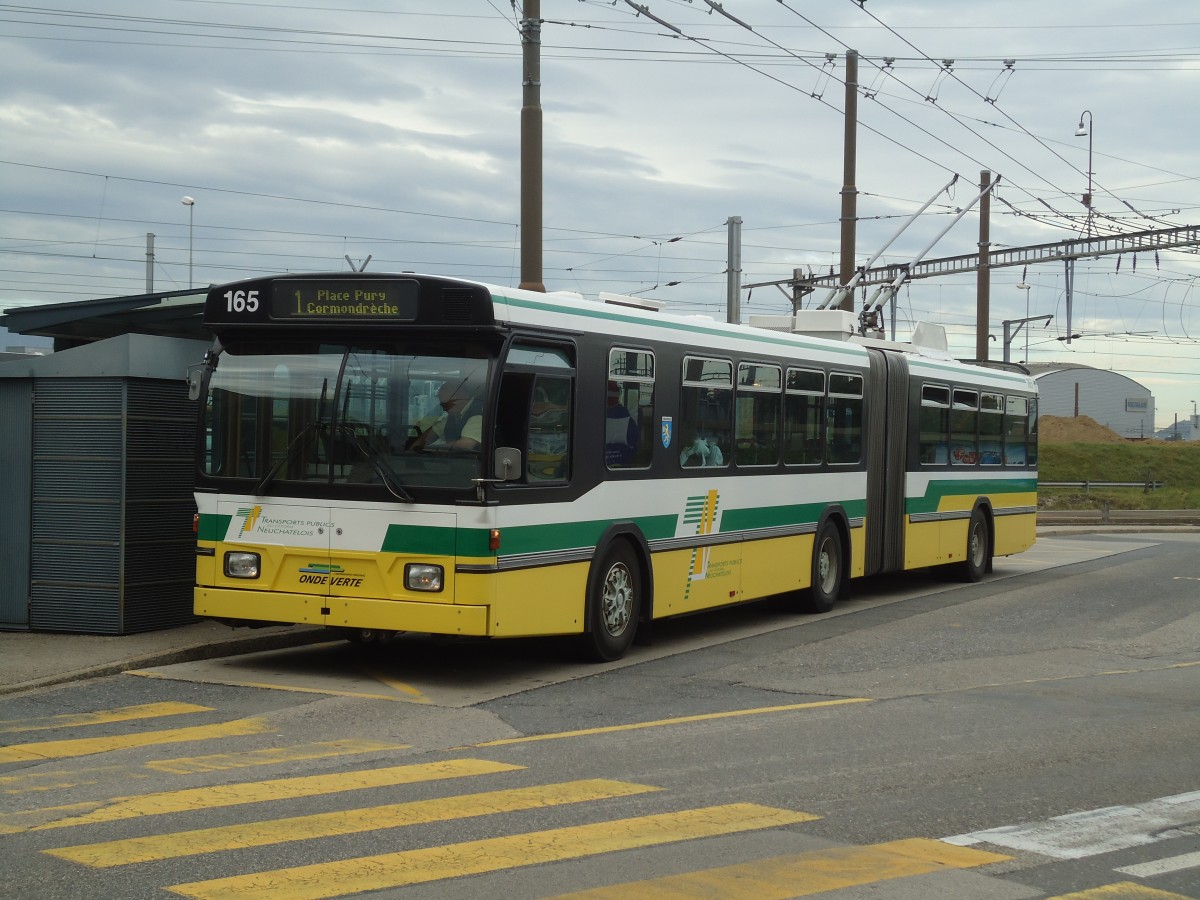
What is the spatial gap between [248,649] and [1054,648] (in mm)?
7346

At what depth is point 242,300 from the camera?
1086 cm

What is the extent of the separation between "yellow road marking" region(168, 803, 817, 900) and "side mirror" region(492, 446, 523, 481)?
3.90m

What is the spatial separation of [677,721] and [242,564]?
3616mm

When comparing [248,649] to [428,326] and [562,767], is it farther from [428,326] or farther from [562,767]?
[562,767]

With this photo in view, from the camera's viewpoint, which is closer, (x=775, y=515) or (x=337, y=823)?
(x=337, y=823)

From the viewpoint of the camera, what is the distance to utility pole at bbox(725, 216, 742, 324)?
78.1 feet

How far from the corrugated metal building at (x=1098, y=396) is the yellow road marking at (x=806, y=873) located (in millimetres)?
104291

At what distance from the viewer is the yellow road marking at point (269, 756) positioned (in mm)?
7609

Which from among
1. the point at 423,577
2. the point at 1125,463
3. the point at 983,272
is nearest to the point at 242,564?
the point at 423,577

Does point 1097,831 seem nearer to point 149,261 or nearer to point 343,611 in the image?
point 343,611

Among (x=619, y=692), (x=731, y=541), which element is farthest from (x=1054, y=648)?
(x=619, y=692)

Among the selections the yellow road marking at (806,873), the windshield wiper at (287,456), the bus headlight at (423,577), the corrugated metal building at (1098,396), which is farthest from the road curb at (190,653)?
the corrugated metal building at (1098,396)

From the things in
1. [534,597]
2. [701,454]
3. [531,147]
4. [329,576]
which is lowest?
[534,597]

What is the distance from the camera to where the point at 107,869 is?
562cm
